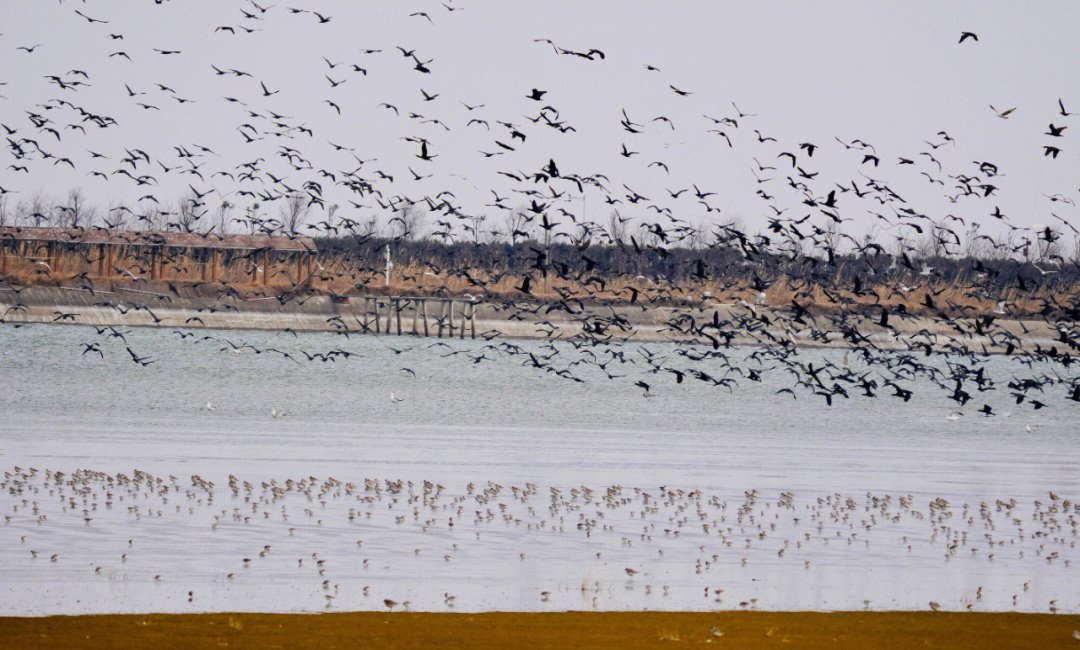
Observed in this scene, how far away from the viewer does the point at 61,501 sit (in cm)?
1795

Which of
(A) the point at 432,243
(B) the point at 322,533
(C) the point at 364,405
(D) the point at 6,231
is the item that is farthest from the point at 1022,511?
(A) the point at 432,243

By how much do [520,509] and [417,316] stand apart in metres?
54.4

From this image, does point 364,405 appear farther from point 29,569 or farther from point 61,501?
point 29,569

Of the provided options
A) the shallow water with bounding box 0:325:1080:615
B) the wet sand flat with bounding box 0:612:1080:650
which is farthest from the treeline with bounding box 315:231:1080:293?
the wet sand flat with bounding box 0:612:1080:650

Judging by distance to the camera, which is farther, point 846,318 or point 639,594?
point 846,318

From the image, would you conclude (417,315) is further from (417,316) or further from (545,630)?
(545,630)

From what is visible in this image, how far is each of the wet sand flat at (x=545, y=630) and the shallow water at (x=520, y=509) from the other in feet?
5.62

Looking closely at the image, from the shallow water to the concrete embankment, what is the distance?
81.1 feet

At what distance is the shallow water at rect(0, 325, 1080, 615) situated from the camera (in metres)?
13.9

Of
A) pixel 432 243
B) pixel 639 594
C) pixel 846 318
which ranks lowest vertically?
pixel 639 594

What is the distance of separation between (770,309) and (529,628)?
61.5 m

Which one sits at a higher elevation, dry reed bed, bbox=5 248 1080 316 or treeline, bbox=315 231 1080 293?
treeline, bbox=315 231 1080 293

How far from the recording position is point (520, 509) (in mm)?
19125

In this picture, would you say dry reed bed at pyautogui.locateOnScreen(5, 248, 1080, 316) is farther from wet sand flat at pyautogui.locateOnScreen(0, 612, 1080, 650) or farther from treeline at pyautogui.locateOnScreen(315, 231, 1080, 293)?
wet sand flat at pyautogui.locateOnScreen(0, 612, 1080, 650)
